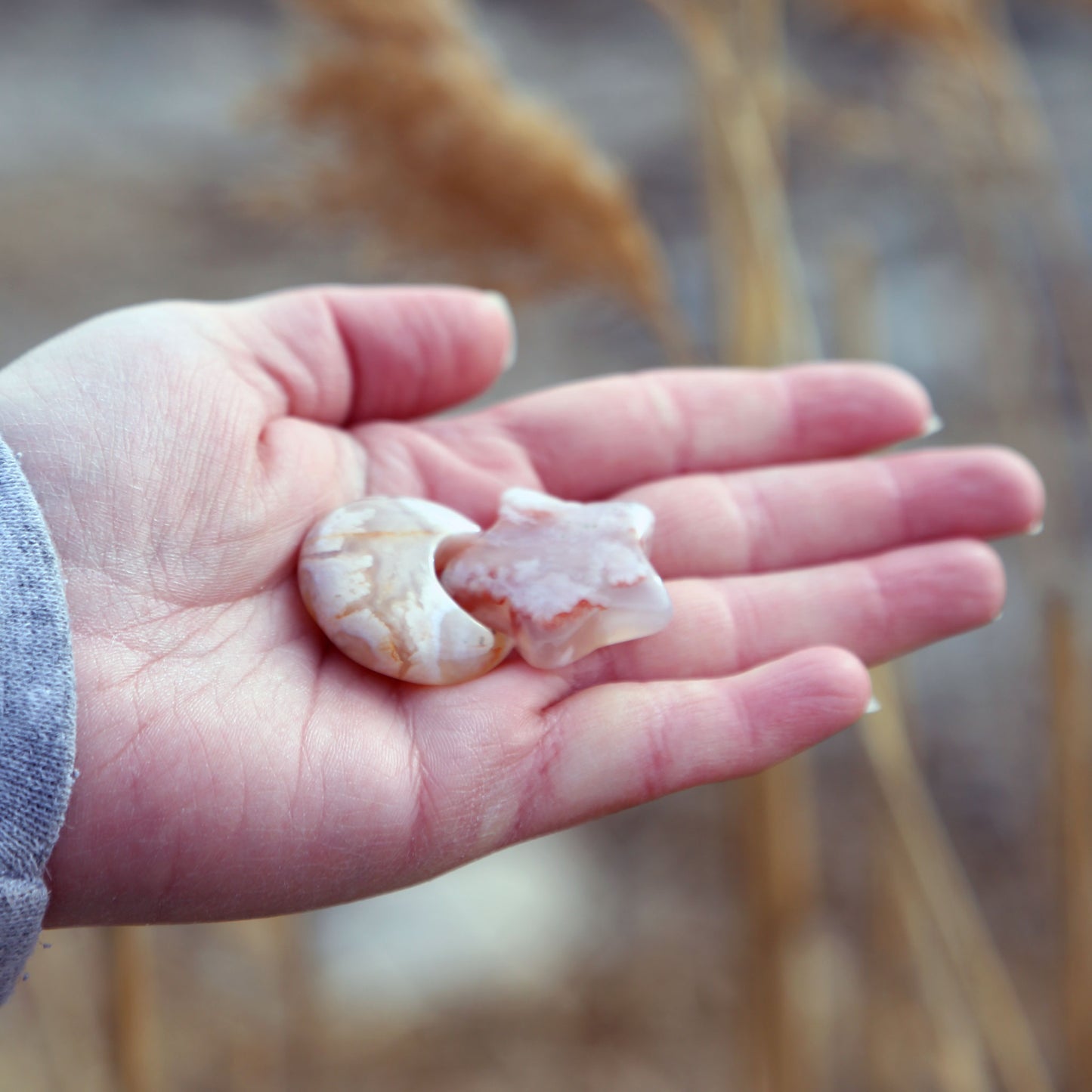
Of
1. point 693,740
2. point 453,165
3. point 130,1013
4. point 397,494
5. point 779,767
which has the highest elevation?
point 453,165

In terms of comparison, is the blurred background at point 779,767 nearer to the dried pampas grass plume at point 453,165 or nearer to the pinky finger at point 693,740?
the dried pampas grass plume at point 453,165

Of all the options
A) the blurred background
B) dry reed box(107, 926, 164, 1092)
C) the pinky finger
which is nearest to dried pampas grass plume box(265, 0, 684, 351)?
the blurred background

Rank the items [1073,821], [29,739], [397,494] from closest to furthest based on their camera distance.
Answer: [29,739], [397,494], [1073,821]

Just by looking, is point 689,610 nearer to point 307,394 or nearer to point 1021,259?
point 307,394

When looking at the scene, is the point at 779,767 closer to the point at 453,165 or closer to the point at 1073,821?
the point at 1073,821

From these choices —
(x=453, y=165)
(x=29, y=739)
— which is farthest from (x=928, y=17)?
(x=29, y=739)

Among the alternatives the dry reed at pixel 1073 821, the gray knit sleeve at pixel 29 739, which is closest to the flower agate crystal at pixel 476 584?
the gray knit sleeve at pixel 29 739

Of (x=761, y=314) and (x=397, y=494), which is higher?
(x=761, y=314)

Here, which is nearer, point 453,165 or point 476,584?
point 476,584
